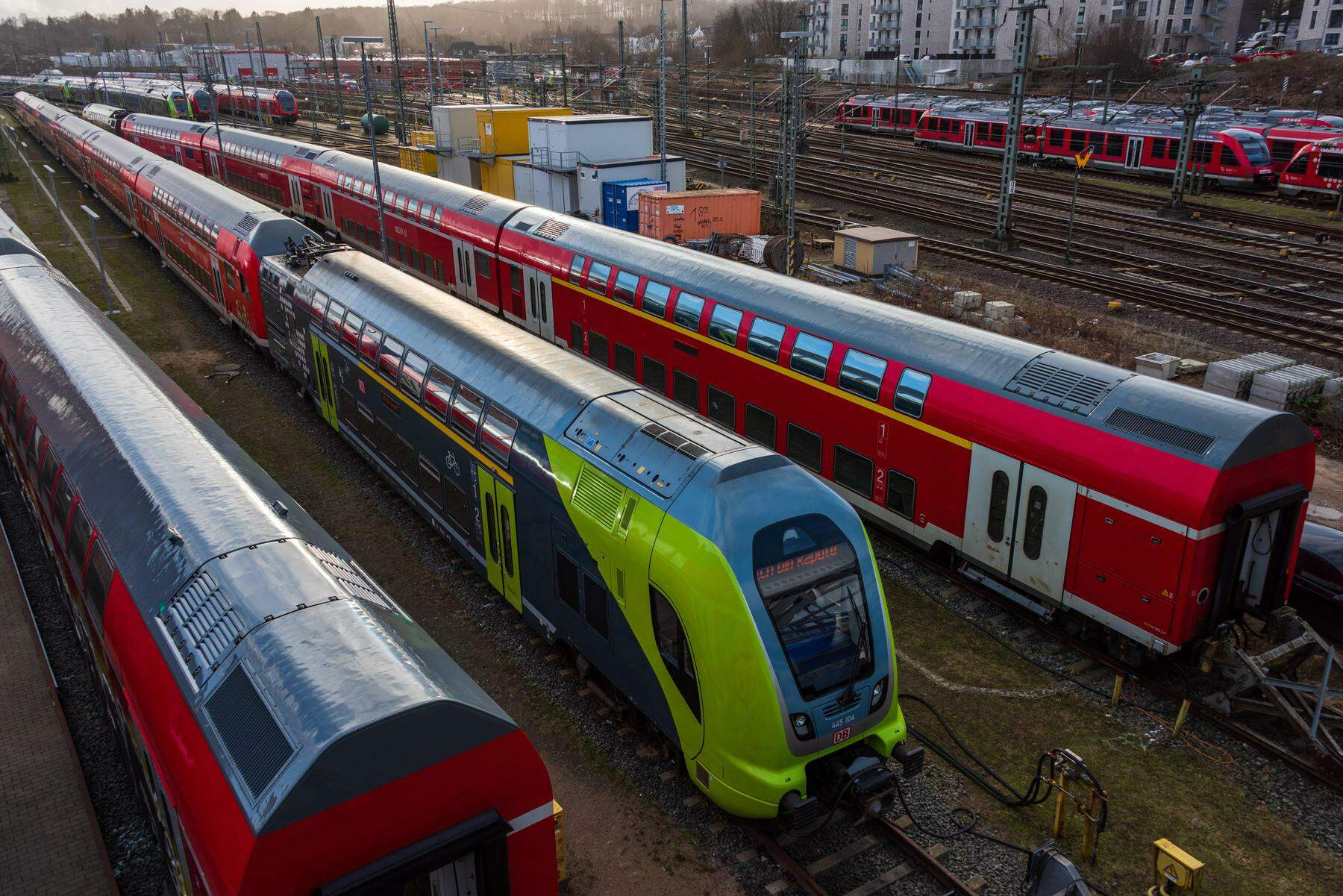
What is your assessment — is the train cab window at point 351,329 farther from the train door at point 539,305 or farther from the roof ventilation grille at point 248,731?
the roof ventilation grille at point 248,731

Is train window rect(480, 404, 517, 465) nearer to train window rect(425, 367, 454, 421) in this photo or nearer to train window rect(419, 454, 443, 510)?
train window rect(425, 367, 454, 421)

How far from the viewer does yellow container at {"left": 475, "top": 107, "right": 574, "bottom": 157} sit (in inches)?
1924

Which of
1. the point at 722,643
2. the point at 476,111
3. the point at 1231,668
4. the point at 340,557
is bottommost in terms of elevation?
the point at 1231,668

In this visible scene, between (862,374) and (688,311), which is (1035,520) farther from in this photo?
(688,311)

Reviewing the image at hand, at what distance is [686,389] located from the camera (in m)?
20.1

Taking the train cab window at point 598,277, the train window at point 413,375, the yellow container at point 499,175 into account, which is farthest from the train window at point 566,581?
the yellow container at point 499,175

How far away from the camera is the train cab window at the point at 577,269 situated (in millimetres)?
22922

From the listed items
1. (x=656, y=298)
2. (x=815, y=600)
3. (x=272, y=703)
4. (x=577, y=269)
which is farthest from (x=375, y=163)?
(x=272, y=703)

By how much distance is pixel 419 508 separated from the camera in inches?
663

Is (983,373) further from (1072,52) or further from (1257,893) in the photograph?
(1072,52)

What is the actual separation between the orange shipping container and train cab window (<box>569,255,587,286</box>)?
43.7 ft

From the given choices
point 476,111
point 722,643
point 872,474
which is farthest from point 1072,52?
point 722,643

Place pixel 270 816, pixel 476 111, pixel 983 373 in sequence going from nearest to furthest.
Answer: pixel 270 816, pixel 983 373, pixel 476 111

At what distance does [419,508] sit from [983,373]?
992cm
